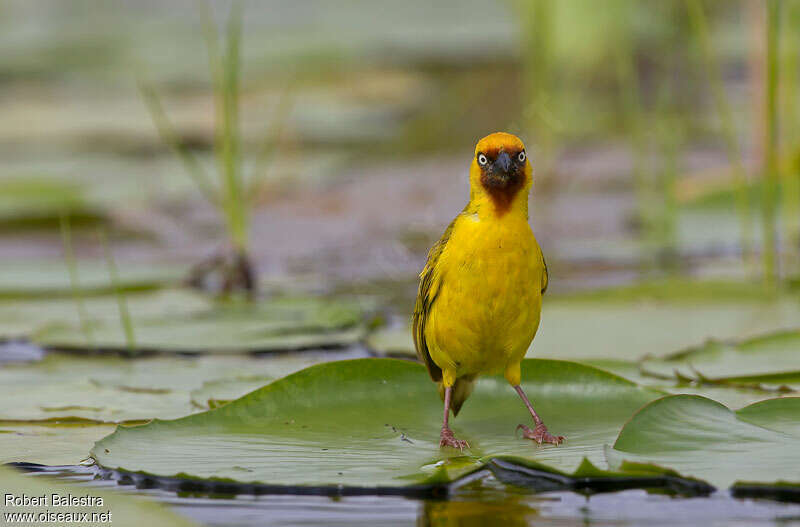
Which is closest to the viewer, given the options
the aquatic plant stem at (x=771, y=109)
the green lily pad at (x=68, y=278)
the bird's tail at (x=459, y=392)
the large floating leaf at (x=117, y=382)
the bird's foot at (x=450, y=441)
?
the bird's foot at (x=450, y=441)

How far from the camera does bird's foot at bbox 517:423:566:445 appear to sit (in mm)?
2459

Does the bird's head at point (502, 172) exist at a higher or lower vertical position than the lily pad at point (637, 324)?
higher

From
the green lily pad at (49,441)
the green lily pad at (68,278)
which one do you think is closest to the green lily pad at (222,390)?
the green lily pad at (49,441)

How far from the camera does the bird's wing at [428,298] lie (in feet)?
8.80

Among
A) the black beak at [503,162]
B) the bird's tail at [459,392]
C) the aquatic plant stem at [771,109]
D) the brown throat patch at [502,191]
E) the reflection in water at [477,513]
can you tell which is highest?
the aquatic plant stem at [771,109]

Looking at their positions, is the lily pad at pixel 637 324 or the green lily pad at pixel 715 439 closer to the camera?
the green lily pad at pixel 715 439

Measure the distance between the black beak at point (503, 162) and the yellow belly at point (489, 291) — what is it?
0.11 metres

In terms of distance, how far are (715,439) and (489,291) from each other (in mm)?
579

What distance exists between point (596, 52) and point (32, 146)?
493cm

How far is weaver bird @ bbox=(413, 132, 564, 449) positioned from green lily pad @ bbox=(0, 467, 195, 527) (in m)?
0.67

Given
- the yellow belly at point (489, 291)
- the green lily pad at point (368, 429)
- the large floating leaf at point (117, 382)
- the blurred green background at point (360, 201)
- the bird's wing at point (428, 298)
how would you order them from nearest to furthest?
1. the green lily pad at point (368, 429)
2. the yellow belly at point (489, 291)
3. the bird's wing at point (428, 298)
4. the large floating leaf at point (117, 382)
5. the blurred green background at point (360, 201)

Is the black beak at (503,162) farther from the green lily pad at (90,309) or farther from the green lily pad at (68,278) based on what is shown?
the green lily pad at (68,278)

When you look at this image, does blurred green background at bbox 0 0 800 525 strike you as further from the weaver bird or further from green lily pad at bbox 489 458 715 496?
the weaver bird

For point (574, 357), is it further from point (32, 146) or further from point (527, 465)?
point (32, 146)
